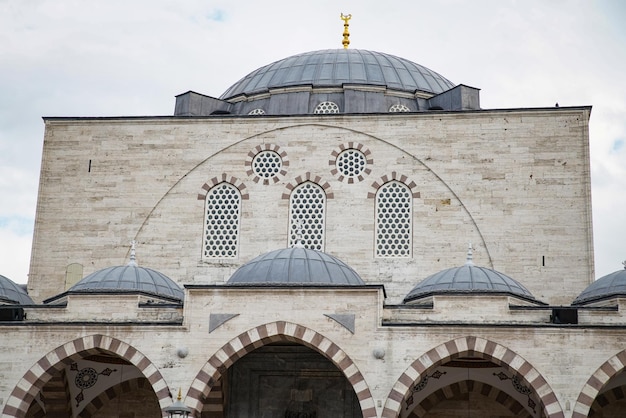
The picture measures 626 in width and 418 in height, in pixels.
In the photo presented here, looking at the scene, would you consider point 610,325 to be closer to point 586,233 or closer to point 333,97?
point 586,233

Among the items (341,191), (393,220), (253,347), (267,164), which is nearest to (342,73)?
(267,164)

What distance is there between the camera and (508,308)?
2169 cm

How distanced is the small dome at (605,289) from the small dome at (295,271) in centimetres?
436

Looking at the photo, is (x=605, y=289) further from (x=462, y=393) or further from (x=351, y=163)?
(x=351, y=163)

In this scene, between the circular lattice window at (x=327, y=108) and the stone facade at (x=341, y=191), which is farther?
the circular lattice window at (x=327, y=108)

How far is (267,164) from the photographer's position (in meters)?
26.8

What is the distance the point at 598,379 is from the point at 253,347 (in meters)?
6.21

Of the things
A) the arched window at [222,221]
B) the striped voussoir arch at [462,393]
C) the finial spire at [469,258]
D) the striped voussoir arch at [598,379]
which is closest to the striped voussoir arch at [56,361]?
the arched window at [222,221]

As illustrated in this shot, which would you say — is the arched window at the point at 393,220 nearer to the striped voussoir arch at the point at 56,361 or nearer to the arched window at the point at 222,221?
the arched window at the point at 222,221

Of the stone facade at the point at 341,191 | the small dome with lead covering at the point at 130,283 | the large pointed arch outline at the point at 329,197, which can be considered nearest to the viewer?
the small dome with lead covering at the point at 130,283

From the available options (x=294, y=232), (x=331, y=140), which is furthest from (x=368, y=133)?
(x=294, y=232)

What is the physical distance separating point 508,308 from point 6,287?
10074 millimetres

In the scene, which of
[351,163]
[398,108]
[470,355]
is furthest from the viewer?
[398,108]

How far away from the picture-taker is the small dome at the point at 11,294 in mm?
23703
